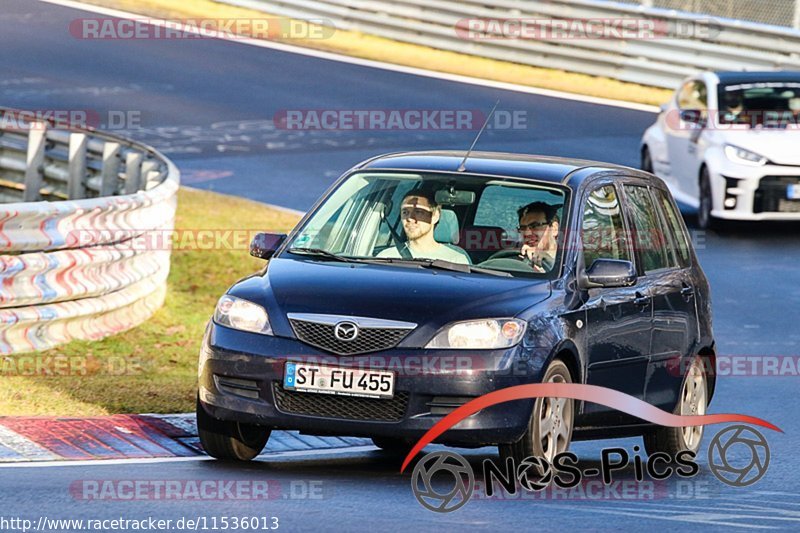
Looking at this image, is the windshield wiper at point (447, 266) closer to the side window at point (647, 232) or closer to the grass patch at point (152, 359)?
the side window at point (647, 232)

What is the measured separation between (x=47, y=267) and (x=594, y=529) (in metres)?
5.78

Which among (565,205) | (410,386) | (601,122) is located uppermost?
(565,205)

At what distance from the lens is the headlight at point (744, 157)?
18947mm

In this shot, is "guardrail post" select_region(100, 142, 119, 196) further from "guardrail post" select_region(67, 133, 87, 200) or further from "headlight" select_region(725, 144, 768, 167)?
"headlight" select_region(725, 144, 768, 167)

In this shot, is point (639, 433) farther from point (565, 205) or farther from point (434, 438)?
point (434, 438)

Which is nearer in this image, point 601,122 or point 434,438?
point 434,438

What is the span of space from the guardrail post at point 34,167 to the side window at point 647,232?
992 centimetres

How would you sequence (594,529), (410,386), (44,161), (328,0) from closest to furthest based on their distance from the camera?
(594,529) → (410,386) → (44,161) → (328,0)

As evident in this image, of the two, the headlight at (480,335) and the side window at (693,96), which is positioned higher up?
the headlight at (480,335)

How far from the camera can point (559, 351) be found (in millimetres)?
8883

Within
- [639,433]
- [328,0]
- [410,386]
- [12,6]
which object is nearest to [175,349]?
[639,433]

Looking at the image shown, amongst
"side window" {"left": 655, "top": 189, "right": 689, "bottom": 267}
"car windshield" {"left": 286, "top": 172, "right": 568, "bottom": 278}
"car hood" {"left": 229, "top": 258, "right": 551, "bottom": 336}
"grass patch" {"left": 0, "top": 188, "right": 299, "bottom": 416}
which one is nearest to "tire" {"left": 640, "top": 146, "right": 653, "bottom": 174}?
"grass patch" {"left": 0, "top": 188, "right": 299, "bottom": 416}

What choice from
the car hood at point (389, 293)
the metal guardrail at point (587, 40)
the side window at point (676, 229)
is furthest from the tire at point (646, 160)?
the car hood at point (389, 293)

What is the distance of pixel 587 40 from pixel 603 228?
20.5 meters
